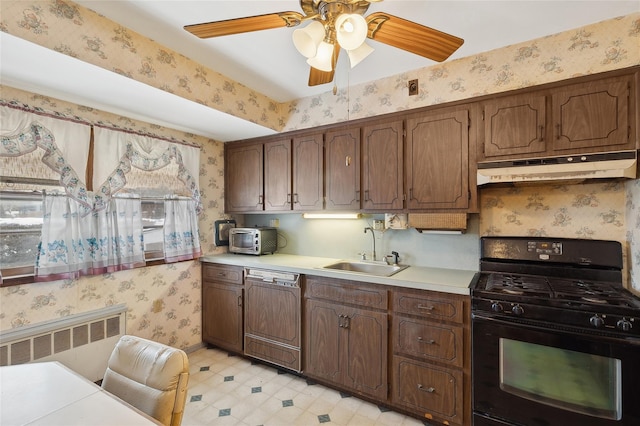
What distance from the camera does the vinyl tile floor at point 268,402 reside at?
210cm

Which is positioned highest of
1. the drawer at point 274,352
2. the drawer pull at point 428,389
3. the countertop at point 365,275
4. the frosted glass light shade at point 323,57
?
the frosted glass light shade at point 323,57

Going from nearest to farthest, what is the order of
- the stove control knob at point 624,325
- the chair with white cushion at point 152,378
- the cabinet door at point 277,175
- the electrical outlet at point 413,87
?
the chair with white cushion at point 152,378 < the stove control knob at point 624,325 < the electrical outlet at point 413,87 < the cabinet door at point 277,175

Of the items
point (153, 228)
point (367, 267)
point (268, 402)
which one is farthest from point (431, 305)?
point (153, 228)

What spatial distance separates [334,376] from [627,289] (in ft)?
6.78

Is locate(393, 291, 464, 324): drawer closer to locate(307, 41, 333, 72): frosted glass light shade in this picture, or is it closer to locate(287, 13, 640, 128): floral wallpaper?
locate(287, 13, 640, 128): floral wallpaper

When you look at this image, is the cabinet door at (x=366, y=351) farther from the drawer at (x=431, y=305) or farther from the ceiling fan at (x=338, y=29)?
the ceiling fan at (x=338, y=29)

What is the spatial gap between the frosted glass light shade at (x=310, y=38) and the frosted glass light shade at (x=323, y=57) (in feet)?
0.24

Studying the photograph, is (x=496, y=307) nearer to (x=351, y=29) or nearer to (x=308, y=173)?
(x=351, y=29)

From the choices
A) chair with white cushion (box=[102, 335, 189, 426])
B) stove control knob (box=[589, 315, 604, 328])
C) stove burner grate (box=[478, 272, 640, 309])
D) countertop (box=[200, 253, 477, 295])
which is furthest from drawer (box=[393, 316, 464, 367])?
chair with white cushion (box=[102, 335, 189, 426])

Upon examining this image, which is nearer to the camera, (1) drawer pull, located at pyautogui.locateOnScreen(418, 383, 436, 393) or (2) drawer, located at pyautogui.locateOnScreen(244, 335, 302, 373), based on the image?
(1) drawer pull, located at pyautogui.locateOnScreen(418, 383, 436, 393)

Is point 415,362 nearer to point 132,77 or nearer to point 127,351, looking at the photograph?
point 127,351

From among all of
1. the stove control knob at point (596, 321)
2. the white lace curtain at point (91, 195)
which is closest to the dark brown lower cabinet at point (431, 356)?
the stove control knob at point (596, 321)

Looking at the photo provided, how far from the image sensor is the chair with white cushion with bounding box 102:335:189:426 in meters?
1.07

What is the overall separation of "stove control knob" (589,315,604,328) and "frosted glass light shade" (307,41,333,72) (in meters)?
1.85
